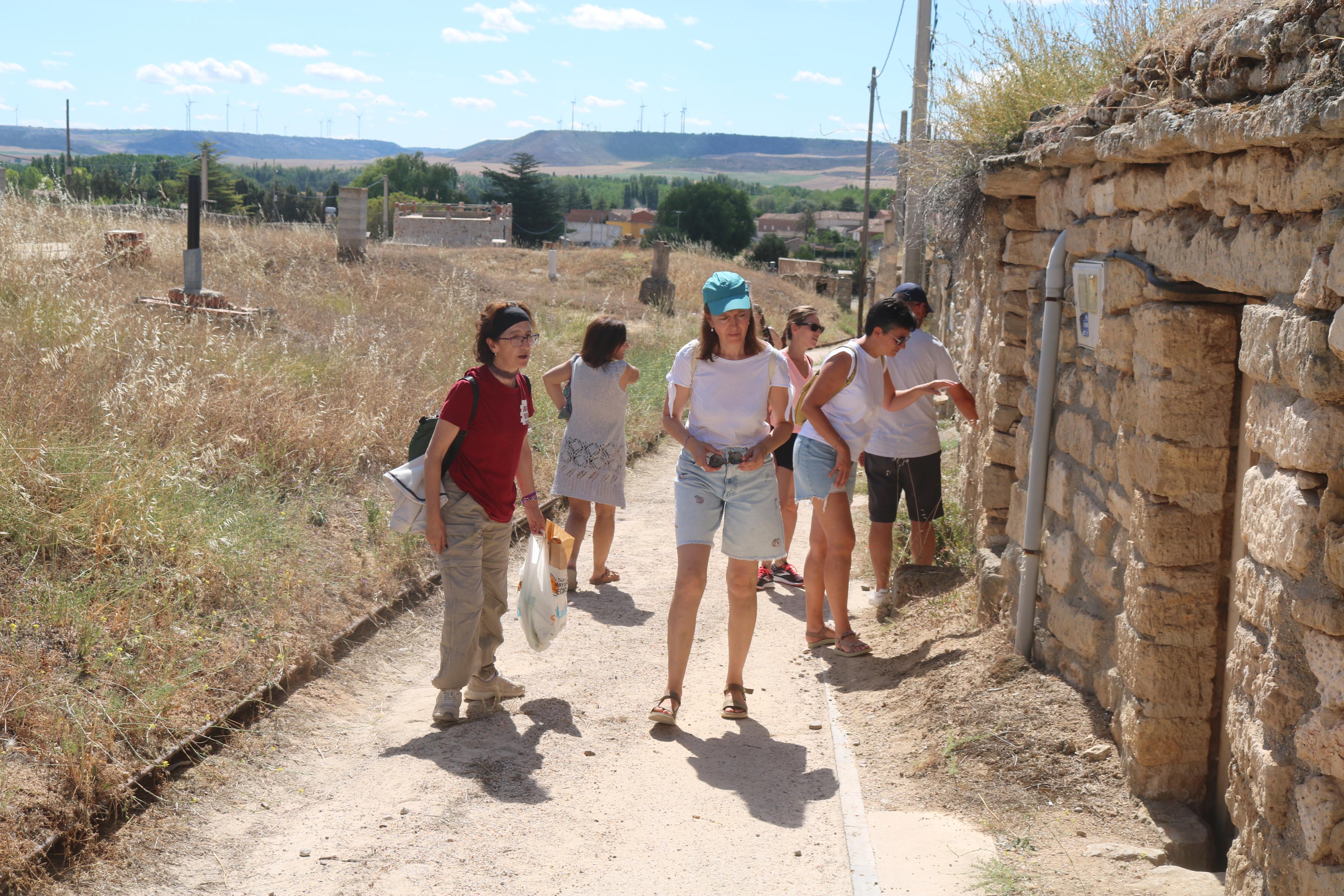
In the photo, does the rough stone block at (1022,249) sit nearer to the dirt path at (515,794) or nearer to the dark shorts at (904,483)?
the dark shorts at (904,483)

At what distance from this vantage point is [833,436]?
5.43 meters

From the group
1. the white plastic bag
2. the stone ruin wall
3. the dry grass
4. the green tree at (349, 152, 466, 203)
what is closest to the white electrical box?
the stone ruin wall

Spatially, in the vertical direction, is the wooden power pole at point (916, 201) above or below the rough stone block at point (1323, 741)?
above

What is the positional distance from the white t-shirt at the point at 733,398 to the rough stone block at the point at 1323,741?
100 inches

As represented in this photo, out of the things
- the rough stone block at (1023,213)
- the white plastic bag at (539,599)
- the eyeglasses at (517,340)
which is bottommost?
the white plastic bag at (539,599)

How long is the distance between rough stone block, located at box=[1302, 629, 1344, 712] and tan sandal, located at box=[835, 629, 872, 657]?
3.18 metres

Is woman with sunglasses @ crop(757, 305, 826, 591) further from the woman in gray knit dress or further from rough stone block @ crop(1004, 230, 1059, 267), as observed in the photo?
rough stone block @ crop(1004, 230, 1059, 267)

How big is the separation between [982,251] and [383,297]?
1080 centimetres

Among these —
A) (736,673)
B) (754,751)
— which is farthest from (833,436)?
(754,751)

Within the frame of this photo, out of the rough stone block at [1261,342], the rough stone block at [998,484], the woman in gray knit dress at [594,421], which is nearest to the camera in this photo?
the rough stone block at [1261,342]

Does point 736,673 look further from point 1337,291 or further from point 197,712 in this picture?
point 1337,291

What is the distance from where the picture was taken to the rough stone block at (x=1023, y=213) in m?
5.47

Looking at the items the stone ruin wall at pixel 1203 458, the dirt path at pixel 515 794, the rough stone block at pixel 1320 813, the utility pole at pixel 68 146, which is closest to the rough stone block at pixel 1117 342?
the stone ruin wall at pixel 1203 458

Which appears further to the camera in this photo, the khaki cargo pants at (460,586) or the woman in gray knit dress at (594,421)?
the woman in gray knit dress at (594,421)
